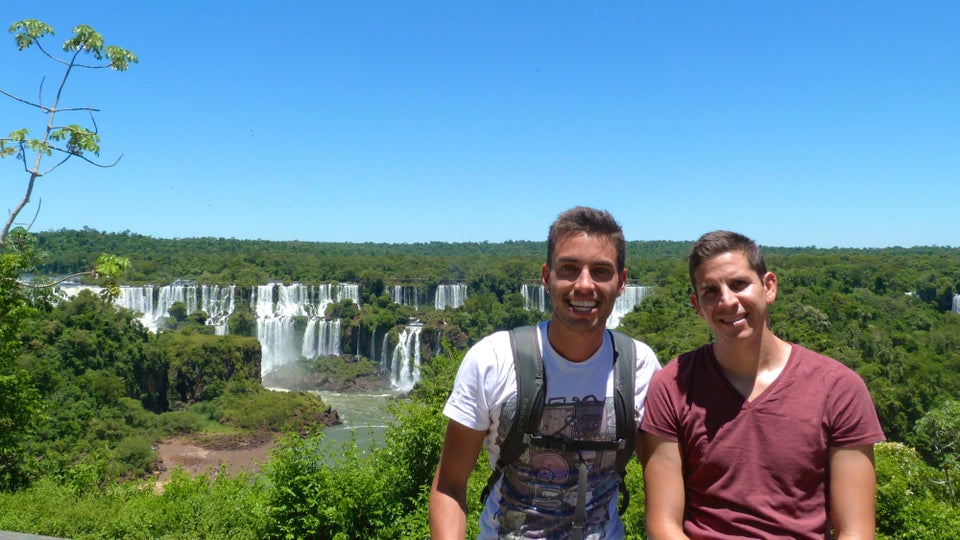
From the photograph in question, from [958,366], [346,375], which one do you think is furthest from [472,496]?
[346,375]

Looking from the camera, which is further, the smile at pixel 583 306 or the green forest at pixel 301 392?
the green forest at pixel 301 392

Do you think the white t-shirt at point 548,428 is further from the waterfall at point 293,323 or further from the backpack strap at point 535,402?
the waterfall at point 293,323

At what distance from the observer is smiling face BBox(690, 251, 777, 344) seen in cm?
160

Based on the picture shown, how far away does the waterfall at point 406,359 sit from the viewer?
137 feet

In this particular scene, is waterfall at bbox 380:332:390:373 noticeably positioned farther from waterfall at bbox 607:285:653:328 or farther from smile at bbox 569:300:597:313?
smile at bbox 569:300:597:313

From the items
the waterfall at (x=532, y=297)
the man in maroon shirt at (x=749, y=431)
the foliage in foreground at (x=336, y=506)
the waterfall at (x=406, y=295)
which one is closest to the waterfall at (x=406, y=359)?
the waterfall at (x=406, y=295)

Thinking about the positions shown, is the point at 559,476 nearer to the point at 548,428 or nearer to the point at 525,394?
the point at 548,428

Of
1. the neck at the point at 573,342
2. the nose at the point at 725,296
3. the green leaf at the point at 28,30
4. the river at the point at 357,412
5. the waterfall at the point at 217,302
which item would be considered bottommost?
the river at the point at 357,412

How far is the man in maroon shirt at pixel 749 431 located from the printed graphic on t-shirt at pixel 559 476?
0.36ft

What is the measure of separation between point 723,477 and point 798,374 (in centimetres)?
29

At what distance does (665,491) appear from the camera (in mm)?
1588

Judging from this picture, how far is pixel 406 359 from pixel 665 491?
41.7 metres

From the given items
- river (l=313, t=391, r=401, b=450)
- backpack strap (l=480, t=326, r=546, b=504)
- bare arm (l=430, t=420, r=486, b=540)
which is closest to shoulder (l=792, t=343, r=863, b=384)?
backpack strap (l=480, t=326, r=546, b=504)

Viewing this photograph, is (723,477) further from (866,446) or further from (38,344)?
(38,344)
